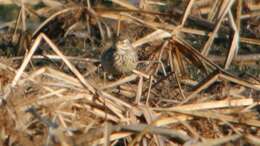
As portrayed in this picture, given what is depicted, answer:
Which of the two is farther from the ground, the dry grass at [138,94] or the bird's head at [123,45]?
the bird's head at [123,45]

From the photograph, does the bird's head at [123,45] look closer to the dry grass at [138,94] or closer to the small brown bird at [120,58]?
the small brown bird at [120,58]

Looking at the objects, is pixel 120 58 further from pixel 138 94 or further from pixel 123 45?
pixel 138 94

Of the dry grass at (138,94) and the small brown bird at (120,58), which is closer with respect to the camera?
the dry grass at (138,94)

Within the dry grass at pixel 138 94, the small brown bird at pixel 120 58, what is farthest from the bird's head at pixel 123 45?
the dry grass at pixel 138 94

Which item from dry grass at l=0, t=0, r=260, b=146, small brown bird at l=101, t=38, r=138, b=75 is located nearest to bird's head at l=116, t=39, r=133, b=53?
small brown bird at l=101, t=38, r=138, b=75

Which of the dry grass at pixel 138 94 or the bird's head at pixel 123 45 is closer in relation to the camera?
the dry grass at pixel 138 94

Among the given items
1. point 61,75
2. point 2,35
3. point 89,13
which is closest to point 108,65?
point 61,75

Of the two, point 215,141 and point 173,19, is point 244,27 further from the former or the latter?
point 215,141

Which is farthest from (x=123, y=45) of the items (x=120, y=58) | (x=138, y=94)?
(x=138, y=94)
